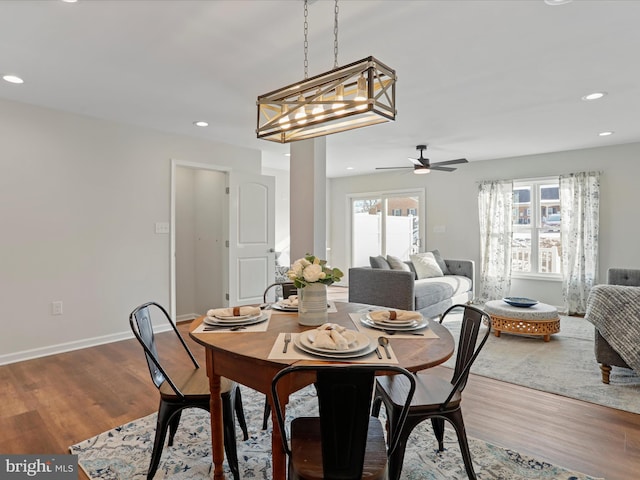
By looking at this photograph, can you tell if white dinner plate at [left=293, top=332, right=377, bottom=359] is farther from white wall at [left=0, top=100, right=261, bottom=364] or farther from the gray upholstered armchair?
white wall at [left=0, top=100, right=261, bottom=364]

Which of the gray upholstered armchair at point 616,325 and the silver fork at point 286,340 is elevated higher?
the silver fork at point 286,340

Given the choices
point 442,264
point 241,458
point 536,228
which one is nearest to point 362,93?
point 241,458

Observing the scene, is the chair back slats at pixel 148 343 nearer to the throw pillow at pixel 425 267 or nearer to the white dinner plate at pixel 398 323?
the white dinner plate at pixel 398 323

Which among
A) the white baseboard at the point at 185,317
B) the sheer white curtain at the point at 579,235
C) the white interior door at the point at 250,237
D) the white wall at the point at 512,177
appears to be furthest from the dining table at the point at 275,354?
the white wall at the point at 512,177

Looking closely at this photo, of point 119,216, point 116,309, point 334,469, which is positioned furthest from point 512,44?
point 116,309

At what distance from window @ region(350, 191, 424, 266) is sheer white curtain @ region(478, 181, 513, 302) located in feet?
3.94

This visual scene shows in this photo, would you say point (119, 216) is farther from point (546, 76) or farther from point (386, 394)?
point (546, 76)

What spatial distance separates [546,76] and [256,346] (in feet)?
9.98

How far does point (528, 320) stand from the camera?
408cm

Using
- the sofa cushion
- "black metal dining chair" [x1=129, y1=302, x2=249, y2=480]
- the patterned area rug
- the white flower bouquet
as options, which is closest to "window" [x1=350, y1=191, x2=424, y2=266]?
the sofa cushion

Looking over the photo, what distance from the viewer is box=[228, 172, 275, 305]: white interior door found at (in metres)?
5.03

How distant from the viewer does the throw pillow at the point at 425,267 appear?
18.6 ft

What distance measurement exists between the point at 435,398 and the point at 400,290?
2726mm

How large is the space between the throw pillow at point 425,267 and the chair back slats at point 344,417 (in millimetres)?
4693
